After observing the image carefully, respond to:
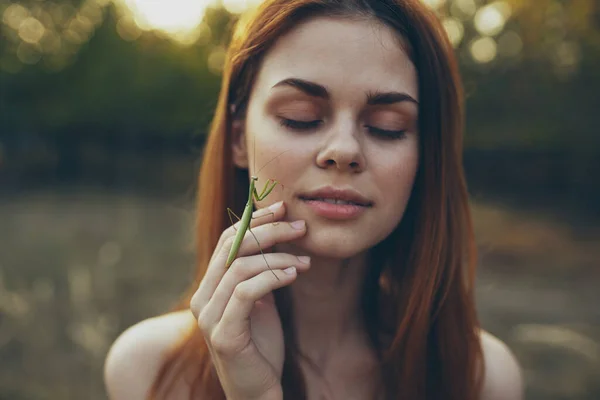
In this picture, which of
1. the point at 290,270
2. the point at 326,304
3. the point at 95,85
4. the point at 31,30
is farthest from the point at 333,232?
the point at 31,30

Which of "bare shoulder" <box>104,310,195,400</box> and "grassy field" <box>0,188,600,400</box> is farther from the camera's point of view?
"grassy field" <box>0,188,600,400</box>

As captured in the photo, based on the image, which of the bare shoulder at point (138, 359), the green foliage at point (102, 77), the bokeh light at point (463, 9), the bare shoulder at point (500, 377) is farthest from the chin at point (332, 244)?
the green foliage at point (102, 77)

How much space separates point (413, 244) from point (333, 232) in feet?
1.31

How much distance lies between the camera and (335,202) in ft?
4.63

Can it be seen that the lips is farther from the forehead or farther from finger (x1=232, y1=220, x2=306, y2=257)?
the forehead

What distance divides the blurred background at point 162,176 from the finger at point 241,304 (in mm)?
976

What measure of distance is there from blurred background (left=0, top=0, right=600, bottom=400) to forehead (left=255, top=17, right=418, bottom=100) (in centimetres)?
38

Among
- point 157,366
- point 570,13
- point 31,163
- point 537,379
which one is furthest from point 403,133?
point 31,163

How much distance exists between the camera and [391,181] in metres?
1.45

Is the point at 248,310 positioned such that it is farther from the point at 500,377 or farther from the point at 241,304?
the point at 500,377

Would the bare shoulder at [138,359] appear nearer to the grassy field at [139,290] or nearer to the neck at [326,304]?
the neck at [326,304]

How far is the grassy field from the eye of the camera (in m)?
4.53

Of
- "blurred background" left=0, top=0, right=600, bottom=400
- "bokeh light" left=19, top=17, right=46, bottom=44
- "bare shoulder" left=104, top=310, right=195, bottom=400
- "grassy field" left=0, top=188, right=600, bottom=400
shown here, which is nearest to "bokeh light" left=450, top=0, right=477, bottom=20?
"blurred background" left=0, top=0, right=600, bottom=400

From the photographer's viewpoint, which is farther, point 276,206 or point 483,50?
point 483,50
